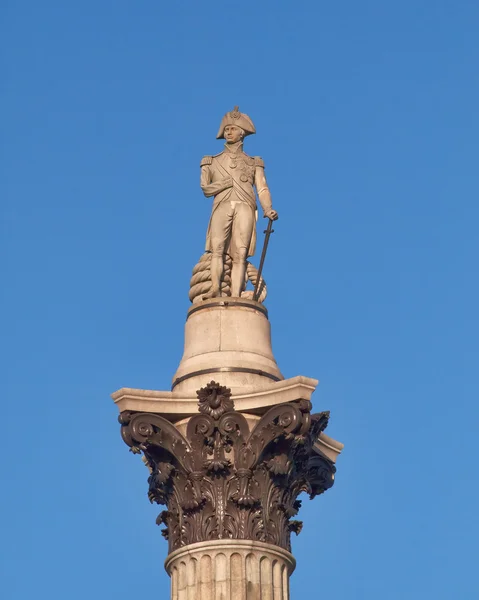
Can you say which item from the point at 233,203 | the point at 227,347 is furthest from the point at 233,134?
the point at 227,347

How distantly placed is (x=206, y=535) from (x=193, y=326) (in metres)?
5.22

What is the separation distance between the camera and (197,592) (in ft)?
96.5

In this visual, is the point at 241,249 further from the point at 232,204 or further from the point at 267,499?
the point at 267,499

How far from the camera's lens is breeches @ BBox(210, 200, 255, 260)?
111ft

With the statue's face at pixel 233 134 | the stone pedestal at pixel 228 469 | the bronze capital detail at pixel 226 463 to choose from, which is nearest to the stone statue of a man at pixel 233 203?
the statue's face at pixel 233 134

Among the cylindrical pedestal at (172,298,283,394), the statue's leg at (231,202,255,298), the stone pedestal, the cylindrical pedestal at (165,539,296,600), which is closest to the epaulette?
the statue's leg at (231,202,255,298)

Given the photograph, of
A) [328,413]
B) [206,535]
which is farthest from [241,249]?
[206,535]

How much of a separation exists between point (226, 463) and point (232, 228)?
6.36 m

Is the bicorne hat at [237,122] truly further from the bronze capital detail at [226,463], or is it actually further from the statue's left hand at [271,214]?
the bronze capital detail at [226,463]

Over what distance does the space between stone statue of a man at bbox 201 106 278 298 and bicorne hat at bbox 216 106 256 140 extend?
77 millimetres

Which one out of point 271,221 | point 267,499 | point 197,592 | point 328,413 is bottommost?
point 197,592

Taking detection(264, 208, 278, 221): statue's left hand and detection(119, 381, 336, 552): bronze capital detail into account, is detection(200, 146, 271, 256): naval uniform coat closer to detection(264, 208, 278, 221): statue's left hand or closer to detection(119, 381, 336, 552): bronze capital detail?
detection(264, 208, 278, 221): statue's left hand

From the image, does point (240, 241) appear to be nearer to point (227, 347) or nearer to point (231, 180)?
point (231, 180)

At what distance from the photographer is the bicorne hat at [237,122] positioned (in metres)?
35.2
